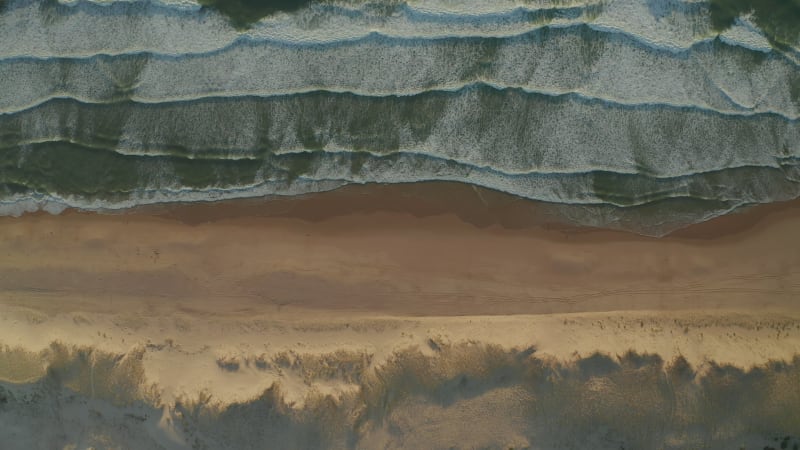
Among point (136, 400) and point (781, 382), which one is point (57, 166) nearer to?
point (136, 400)

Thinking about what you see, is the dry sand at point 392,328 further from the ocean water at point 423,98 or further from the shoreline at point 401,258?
the ocean water at point 423,98

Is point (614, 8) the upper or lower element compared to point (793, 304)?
upper

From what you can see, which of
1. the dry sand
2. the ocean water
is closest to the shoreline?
the dry sand

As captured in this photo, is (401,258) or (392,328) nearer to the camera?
(392,328)

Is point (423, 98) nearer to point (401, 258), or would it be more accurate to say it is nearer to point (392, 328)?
point (401, 258)

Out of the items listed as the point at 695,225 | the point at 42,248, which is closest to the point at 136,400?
the point at 42,248

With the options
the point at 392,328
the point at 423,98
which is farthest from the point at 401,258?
the point at 423,98
